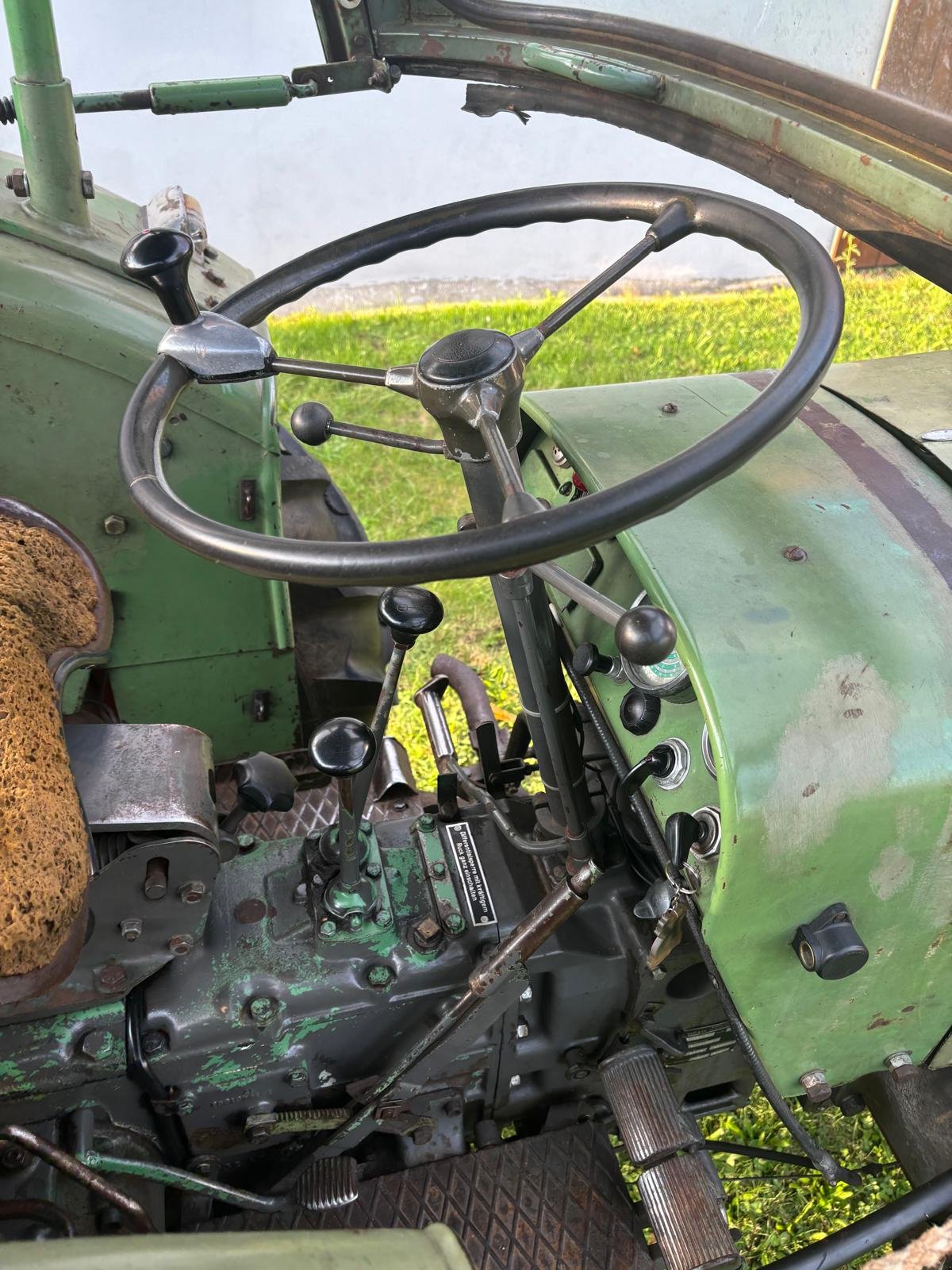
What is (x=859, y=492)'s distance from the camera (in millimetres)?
1343

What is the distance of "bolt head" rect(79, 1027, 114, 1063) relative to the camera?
1.27 m

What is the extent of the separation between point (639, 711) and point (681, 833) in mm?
151

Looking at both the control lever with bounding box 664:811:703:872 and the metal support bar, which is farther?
the metal support bar

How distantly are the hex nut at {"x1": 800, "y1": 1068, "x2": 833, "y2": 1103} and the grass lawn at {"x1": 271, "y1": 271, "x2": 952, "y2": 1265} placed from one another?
149 centimetres

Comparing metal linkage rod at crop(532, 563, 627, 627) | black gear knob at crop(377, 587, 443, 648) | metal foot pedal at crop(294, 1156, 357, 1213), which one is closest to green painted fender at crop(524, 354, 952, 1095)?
metal linkage rod at crop(532, 563, 627, 627)

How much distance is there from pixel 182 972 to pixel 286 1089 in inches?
8.4

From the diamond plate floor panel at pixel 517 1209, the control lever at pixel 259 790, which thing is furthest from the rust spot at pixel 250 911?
the diamond plate floor panel at pixel 517 1209

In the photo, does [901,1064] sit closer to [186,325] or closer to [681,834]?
[681,834]

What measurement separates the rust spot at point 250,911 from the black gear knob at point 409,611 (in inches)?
16.3

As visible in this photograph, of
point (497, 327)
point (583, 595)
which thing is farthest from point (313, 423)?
point (497, 327)

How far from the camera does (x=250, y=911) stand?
1411 mm

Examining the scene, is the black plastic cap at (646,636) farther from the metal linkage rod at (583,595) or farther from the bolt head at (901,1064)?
the bolt head at (901,1064)

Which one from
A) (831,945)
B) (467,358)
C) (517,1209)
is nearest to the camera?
(467,358)

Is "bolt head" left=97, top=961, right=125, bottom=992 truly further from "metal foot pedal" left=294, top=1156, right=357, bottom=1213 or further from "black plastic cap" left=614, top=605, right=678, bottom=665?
"black plastic cap" left=614, top=605, right=678, bottom=665
